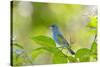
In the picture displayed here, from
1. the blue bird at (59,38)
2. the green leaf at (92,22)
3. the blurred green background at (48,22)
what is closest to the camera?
the blurred green background at (48,22)

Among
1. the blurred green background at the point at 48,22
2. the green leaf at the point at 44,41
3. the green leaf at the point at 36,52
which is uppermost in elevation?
the blurred green background at the point at 48,22

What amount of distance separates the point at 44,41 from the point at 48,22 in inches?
8.2

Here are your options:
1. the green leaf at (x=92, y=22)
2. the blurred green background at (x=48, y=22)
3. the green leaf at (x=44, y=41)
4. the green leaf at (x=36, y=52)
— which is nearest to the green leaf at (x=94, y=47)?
the blurred green background at (x=48, y=22)

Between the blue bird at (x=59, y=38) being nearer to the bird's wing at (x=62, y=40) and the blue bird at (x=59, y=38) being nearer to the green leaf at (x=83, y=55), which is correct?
the bird's wing at (x=62, y=40)

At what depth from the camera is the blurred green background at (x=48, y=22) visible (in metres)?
1.93

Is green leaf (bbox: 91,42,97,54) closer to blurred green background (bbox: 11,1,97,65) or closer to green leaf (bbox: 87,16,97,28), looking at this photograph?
blurred green background (bbox: 11,1,97,65)

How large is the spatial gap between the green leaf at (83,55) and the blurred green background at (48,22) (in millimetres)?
45

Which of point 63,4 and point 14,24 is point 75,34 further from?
point 14,24

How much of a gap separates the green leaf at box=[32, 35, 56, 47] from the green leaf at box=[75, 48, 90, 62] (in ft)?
0.99

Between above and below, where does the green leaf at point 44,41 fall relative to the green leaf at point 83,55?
above

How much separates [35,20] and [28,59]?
1.36 feet

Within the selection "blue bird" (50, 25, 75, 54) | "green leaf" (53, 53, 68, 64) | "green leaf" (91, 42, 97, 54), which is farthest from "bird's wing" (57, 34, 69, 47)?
"green leaf" (91, 42, 97, 54)

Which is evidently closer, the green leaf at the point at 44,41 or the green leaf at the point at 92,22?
the green leaf at the point at 44,41
